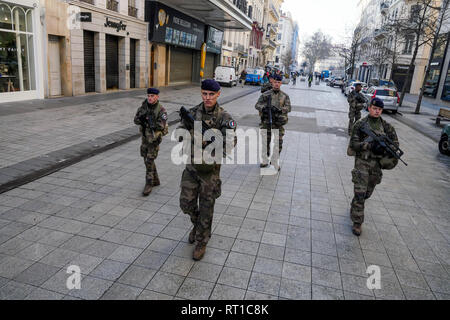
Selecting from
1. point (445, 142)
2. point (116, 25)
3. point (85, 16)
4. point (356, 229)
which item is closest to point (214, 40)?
point (116, 25)

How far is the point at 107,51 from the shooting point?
18.3 meters

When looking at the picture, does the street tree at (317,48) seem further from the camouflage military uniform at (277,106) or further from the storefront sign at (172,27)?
the camouflage military uniform at (277,106)

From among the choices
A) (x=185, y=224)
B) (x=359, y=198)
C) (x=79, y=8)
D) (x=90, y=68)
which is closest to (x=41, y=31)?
(x=79, y=8)

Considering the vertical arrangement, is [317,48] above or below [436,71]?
above

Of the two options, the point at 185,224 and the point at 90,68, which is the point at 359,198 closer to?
the point at 185,224

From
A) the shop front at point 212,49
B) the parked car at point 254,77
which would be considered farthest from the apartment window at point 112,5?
the parked car at point 254,77

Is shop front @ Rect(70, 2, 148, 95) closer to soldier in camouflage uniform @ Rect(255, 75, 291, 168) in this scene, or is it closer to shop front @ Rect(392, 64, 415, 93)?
soldier in camouflage uniform @ Rect(255, 75, 291, 168)

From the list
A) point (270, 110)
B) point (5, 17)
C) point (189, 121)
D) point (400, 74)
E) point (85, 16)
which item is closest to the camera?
point (189, 121)

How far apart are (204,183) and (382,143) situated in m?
2.56

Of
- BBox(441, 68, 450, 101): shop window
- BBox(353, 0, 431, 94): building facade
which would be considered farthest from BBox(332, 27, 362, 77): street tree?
BBox(441, 68, 450, 101): shop window

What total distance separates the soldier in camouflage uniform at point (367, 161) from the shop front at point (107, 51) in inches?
562

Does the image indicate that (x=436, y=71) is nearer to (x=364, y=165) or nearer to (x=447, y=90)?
(x=447, y=90)

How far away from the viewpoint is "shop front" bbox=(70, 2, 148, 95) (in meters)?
15.6

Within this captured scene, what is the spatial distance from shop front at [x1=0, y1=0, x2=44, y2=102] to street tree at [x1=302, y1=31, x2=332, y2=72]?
98.9 m
